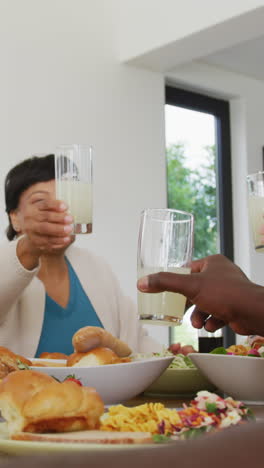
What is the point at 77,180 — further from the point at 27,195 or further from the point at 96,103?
the point at 96,103

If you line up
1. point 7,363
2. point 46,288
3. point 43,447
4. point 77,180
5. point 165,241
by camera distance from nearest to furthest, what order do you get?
point 43,447 < point 7,363 < point 165,241 < point 77,180 < point 46,288

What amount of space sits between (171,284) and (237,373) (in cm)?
32

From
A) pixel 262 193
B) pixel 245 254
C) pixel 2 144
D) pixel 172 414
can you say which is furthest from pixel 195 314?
pixel 245 254

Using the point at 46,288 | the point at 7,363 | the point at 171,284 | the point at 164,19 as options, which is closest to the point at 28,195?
the point at 46,288

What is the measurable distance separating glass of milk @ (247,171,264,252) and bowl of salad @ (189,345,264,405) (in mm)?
272

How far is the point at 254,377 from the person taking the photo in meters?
1.06

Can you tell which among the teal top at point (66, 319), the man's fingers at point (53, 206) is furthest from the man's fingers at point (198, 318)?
the teal top at point (66, 319)

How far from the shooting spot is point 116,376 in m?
1.00

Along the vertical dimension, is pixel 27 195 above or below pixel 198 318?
above

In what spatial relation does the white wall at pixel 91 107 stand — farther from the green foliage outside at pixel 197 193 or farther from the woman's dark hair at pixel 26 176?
the woman's dark hair at pixel 26 176

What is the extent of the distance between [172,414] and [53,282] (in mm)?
1718

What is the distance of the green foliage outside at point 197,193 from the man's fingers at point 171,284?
3852 millimetres

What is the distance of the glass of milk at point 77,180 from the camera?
1515mm

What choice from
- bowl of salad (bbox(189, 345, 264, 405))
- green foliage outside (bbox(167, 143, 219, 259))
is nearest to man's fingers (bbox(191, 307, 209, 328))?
bowl of salad (bbox(189, 345, 264, 405))
